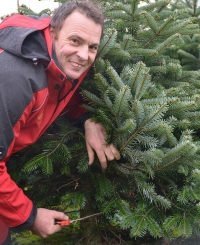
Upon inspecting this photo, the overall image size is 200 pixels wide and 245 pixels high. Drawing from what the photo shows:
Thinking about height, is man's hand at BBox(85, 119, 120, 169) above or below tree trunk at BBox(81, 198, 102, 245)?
above

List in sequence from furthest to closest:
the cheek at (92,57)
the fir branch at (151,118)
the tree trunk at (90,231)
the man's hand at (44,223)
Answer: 1. the tree trunk at (90,231)
2. the cheek at (92,57)
3. the man's hand at (44,223)
4. the fir branch at (151,118)

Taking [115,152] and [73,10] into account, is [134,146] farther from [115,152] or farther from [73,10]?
[73,10]

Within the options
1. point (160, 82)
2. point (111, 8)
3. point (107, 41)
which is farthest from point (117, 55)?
point (111, 8)

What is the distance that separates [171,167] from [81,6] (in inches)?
48.2

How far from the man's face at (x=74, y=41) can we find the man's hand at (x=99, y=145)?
40 cm

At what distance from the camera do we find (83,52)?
2.25m

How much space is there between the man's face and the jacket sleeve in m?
0.40

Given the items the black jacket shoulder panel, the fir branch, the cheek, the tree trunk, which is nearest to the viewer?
the black jacket shoulder panel

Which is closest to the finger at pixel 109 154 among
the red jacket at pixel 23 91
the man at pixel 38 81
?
the man at pixel 38 81

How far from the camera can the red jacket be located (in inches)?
74.2

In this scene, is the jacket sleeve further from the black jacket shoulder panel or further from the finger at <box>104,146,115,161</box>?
the finger at <box>104,146,115,161</box>

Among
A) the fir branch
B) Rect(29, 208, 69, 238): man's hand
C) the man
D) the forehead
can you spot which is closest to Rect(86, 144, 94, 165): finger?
the man

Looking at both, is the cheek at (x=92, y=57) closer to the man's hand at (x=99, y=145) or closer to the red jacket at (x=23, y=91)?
the red jacket at (x=23, y=91)

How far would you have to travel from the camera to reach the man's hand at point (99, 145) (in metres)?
2.38
